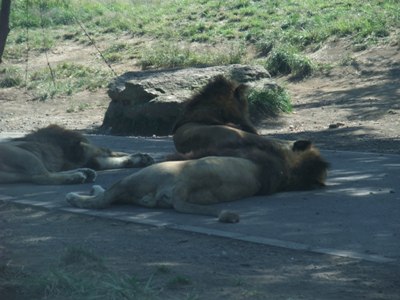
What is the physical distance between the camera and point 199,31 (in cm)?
2897

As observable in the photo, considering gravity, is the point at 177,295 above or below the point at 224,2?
below

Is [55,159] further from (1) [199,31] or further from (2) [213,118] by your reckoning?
(1) [199,31]

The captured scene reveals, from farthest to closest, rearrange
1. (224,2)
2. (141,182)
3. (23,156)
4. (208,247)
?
1. (224,2)
2. (23,156)
3. (141,182)
4. (208,247)

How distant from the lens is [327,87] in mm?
21719

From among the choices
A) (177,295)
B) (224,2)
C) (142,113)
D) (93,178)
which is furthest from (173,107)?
(224,2)

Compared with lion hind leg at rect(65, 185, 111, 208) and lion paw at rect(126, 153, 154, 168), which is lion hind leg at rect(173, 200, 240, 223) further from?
lion paw at rect(126, 153, 154, 168)

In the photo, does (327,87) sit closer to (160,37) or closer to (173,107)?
(173,107)

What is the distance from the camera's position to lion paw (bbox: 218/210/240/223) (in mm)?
8586

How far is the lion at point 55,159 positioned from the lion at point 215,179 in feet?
Result: 3.34

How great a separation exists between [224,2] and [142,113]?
619 inches

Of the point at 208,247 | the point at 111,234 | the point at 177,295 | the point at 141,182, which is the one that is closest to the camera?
the point at 177,295

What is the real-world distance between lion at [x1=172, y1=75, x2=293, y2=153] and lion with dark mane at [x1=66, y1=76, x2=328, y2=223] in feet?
0.04

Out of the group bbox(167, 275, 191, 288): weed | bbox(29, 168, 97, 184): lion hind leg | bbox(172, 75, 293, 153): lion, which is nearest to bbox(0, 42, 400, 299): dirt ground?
bbox(167, 275, 191, 288): weed

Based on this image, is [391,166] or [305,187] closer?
[305,187]
